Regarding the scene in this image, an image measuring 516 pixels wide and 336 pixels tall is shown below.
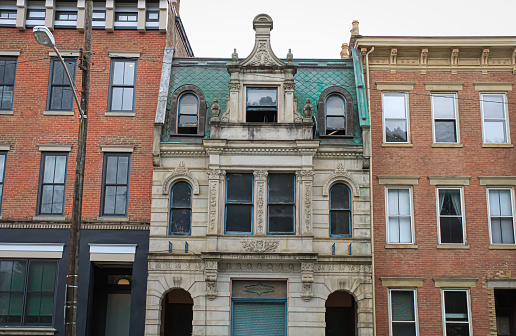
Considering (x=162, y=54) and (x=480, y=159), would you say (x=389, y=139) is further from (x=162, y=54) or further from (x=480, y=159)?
(x=162, y=54)

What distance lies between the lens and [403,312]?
19.2 meters

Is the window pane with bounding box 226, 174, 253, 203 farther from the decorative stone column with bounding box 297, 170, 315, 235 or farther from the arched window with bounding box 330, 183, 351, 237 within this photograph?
the arched window with bounding box 330, 183, 351, 237

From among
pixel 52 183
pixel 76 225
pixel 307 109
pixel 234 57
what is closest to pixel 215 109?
pixel 234 57

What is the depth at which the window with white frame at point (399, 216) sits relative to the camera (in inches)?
781

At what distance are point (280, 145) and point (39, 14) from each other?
10231 mm

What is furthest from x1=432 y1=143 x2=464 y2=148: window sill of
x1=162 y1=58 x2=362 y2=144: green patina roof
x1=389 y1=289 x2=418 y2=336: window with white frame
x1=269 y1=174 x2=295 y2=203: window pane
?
x1=269 y1=174 x2=295 y2=203: window pane

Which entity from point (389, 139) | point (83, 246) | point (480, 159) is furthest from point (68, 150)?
point (480, 159)

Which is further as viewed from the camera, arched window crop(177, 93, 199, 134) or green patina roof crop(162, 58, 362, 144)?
green patina roof crop(162, 58, 362, 144)

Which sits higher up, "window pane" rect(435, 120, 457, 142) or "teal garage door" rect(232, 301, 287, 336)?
"window pane" rect(435, 120, 457, 142)

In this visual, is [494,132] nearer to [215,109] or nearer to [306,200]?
[306,200]

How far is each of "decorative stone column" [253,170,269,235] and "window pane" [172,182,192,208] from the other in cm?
226

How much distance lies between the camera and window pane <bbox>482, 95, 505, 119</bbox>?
2088 centimetres

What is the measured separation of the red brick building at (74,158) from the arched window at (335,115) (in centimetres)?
611

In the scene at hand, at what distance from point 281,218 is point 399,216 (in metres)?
4.10
